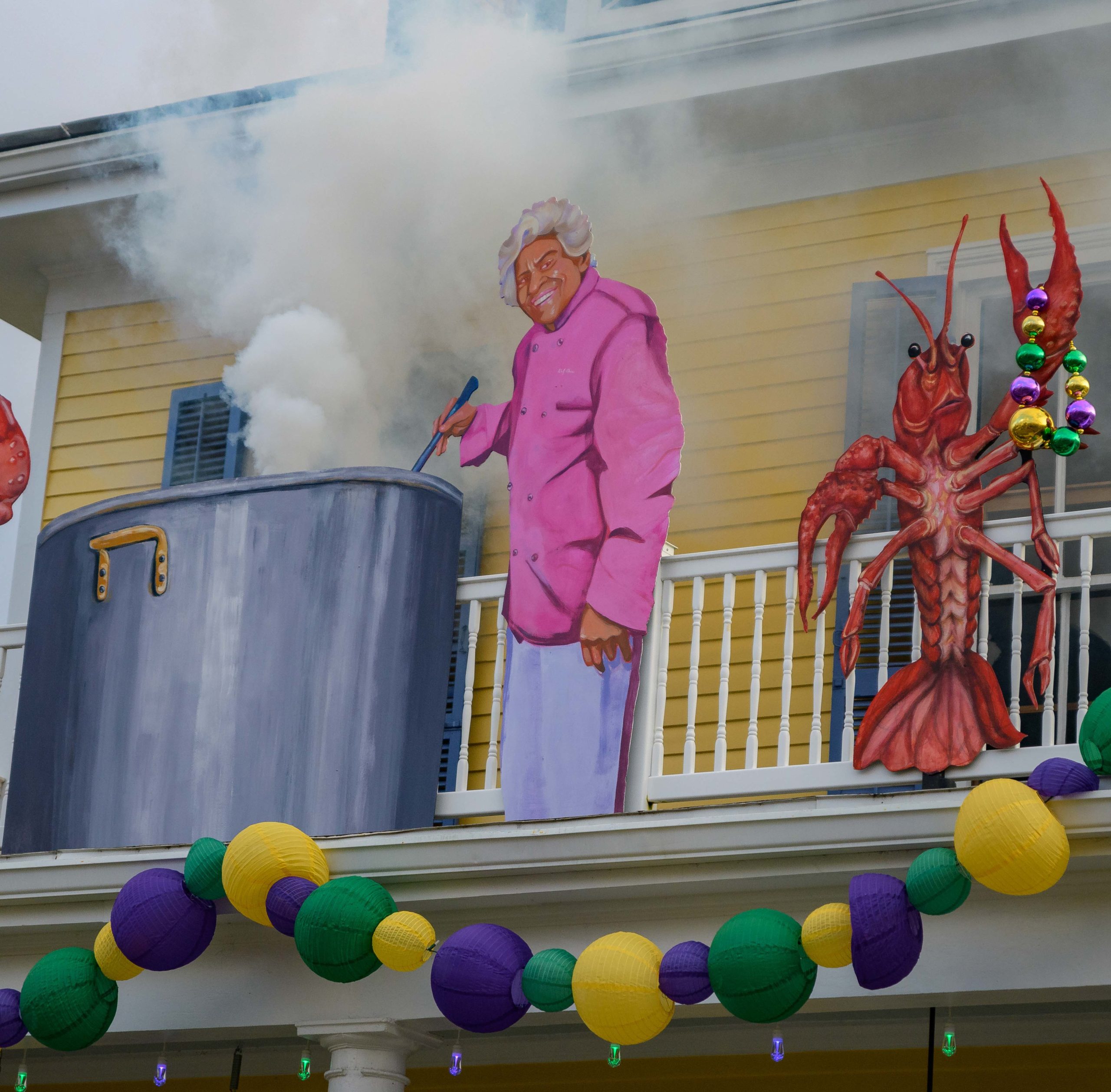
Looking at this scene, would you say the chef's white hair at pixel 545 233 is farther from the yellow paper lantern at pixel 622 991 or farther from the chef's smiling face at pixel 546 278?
the yellow paper lantern at pixel 622 991

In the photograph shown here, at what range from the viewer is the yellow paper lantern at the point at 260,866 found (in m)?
5.36

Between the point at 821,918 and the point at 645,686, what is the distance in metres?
1.42

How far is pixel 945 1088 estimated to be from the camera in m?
6.25

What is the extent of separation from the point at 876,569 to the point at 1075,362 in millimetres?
922

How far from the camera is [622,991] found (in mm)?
4961

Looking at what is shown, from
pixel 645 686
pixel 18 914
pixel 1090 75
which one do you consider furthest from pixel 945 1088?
pixel 1090 75

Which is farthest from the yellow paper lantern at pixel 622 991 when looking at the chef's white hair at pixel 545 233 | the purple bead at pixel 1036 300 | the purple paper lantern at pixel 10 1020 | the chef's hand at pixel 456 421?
the chef's white hair at pixel 545 233

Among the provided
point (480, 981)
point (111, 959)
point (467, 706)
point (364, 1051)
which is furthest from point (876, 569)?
point (111, 959)

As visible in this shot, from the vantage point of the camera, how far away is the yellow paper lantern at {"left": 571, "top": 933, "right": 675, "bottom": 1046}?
4965mm

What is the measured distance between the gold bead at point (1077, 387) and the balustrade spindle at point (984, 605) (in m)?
0.63

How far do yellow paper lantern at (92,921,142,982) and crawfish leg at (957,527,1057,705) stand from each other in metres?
3.00

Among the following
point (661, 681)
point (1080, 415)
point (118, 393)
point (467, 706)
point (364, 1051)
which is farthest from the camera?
point (118, 393)

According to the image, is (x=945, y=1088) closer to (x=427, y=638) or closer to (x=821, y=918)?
(x=821, y=918)

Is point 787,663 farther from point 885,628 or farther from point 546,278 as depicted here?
point 546,278
